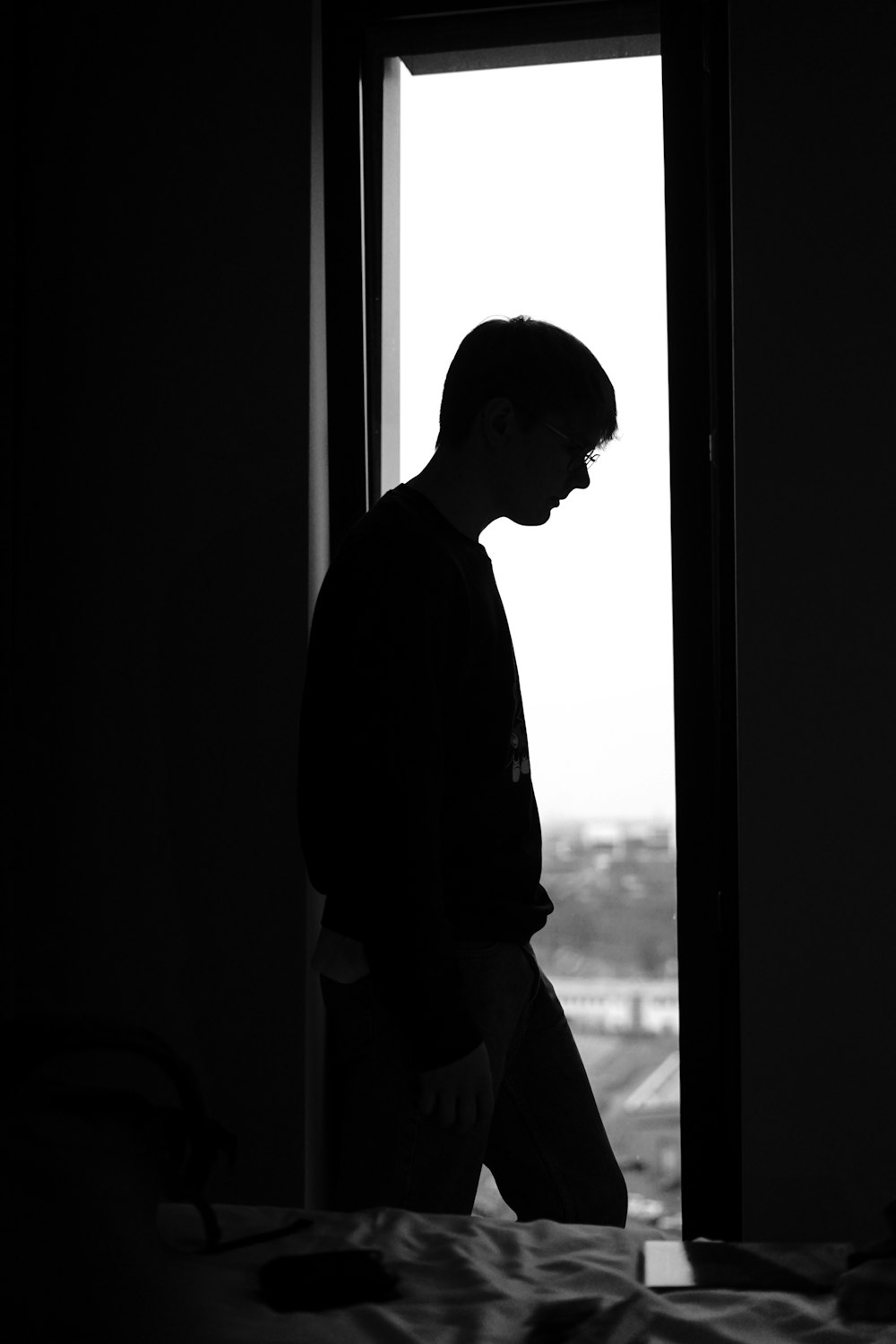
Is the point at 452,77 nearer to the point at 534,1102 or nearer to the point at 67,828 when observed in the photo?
the point at 67,828

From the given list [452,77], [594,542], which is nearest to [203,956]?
[594,542]

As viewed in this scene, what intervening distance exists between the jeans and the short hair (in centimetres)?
A: 64

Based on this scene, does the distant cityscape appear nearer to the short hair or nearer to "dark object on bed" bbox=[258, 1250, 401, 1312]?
the short hair

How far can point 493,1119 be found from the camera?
1.64 m

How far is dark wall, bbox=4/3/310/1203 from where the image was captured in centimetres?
217

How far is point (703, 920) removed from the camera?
214 centimetres

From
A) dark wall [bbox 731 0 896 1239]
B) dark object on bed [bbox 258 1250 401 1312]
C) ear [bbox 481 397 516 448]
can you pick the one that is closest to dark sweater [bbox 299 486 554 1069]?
ear [bbox 481 397 516 448]

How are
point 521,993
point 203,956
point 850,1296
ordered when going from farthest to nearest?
1. point 203,956
2. point 521,993
3. point 850,1296

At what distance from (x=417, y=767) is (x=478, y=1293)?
52cm

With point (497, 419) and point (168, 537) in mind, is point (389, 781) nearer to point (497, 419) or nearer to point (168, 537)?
point (497, 419)

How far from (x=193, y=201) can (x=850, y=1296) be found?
195cm

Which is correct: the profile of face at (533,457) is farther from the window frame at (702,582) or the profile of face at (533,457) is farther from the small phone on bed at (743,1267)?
the small phone on bed at (743,1267)

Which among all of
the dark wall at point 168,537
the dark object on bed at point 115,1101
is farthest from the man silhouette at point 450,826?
the dark wall at point 168,537

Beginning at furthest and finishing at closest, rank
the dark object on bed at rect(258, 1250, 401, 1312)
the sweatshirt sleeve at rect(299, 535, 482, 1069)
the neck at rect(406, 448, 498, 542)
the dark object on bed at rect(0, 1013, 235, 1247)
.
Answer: the neck at rect(406, 448, 498, 542) → the sweatshirt sleeve at rect(299, 535, 482, 1069) → the dark object on bed at rect(258, 1250, 401, 1312) → the dark object on bed at rect(0, 1013, 235, 1247)
